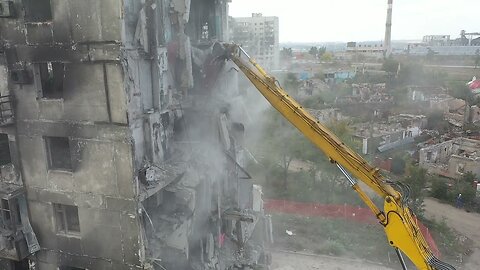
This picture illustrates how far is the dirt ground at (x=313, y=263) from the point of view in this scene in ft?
62.0

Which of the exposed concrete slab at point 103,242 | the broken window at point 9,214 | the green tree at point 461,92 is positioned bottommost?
the green tree at point 461,92

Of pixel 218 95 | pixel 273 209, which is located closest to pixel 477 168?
pixel 273 209

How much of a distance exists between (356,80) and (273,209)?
54.7 meters

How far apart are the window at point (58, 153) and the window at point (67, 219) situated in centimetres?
121

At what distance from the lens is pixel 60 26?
10.6 metres

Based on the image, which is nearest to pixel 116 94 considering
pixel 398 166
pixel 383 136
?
pixel 398 166

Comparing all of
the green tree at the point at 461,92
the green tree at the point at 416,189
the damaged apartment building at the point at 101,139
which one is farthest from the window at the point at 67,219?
the green tree at the point at 461,92

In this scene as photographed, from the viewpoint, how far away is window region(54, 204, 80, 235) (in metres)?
12.1

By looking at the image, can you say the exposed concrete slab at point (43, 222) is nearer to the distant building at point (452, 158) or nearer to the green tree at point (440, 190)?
the green tree at point (440, 190)

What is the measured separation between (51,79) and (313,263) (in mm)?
13918

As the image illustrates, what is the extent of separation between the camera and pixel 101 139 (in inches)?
427

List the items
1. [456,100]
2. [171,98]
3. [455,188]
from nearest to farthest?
1. [171,98]
2. [455,188]
3. [456,100]

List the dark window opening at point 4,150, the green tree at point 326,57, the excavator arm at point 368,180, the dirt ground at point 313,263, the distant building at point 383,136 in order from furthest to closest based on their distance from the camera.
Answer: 1. the green tree at point 326,57
2. the distant building at point 383,136
3. the dirt ground at point 313,263
4. the dark window opening at point 4,150
5. the excavator arm at point 368,180

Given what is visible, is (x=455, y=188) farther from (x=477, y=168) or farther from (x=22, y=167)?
(x=22, y=167)
